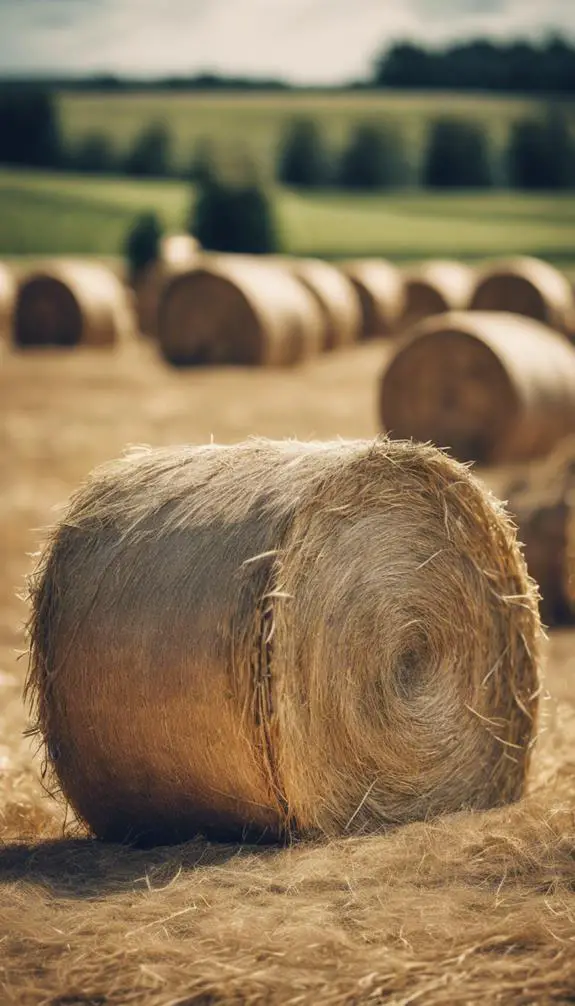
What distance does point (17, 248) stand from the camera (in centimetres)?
4088

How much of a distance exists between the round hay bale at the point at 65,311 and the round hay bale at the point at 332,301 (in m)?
3.31

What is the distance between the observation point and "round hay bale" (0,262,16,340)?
25.5 metres

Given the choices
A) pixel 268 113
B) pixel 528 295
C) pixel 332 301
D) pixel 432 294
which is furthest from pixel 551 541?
pixel 268 113

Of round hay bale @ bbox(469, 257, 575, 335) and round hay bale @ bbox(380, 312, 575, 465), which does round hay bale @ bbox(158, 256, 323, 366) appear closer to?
round hay bale @ bbox(469, 257, 575, 335)

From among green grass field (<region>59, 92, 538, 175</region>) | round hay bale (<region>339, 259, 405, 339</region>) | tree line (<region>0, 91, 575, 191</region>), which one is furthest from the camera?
green grass field (<region>59, 92, 538, 175</region>)

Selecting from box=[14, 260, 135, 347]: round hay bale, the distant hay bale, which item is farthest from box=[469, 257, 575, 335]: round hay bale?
the distant hay bale

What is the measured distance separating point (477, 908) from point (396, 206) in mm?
55691

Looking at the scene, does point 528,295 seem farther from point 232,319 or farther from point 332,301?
point 332,301

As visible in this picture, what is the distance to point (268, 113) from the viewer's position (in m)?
58.9

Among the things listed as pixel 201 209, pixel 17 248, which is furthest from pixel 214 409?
pixel 17 248

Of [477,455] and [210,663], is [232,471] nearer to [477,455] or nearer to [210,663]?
[210,663]

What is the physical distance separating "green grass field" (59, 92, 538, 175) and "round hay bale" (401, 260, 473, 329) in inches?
869

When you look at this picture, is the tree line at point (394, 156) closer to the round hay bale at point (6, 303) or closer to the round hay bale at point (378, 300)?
the round hay bale at point (378, 300)

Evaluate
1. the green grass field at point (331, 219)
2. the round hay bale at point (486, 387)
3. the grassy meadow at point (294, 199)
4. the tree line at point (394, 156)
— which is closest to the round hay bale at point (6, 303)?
the grassy meadow at point (294, 199)
